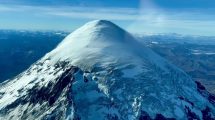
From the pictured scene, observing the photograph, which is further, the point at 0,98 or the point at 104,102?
the point at 0,98

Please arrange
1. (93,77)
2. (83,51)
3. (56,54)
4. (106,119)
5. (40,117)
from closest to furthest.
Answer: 1. (106,119)
2. (40,117)
3. (93,77)
4. (83,51)
5. (56,54)

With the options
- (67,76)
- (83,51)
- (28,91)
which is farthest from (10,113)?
(83,51)

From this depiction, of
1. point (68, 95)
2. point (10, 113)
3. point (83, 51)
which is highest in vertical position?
point (83, 51)

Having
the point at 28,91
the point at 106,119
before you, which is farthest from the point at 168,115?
the point at 28,91

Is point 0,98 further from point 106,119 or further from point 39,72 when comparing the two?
point 106,119

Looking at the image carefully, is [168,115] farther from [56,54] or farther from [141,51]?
[56,54]

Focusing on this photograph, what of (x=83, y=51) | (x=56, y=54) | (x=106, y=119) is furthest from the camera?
(x=56, y=54)

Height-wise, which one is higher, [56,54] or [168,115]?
[56,54]
